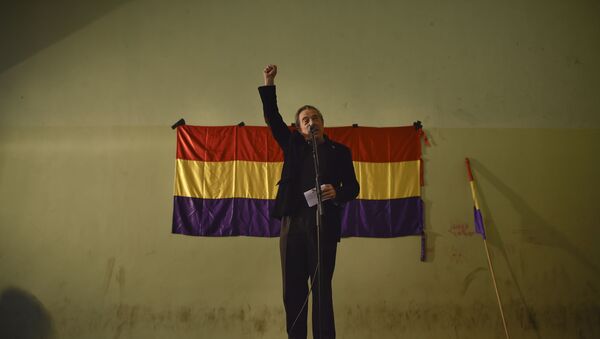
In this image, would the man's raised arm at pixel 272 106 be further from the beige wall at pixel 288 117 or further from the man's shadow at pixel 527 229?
the man's shadow at pixel 527 229

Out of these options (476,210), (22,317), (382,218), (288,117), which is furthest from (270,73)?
(22,317)

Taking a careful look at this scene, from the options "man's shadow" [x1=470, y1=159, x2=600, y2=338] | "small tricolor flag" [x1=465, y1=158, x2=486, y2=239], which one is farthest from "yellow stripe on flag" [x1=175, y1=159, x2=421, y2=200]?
"man's shadow" [x1=470, y1=159, x2=600, y2=338]

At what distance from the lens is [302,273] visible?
62.4 inches

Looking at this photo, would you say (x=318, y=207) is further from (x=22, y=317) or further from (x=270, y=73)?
(x=22, y=317)

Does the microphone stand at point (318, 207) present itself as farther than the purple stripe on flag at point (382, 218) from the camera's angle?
No

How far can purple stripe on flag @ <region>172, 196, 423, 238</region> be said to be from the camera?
262 cm

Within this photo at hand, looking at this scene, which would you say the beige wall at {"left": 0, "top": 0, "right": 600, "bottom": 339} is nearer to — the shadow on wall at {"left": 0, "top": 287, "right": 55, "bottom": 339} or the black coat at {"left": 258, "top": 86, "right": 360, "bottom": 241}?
the shadow on wall at {"left": 0, "top": 287, "right": 55, "bottom": 339}

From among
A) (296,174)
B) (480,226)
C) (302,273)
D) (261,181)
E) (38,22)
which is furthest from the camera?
(38,22)

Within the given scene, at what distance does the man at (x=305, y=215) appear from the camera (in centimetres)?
155

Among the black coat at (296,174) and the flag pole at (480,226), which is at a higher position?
the black coat at (296,174)

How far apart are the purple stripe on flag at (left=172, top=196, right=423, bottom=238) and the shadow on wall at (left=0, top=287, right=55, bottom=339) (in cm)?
117

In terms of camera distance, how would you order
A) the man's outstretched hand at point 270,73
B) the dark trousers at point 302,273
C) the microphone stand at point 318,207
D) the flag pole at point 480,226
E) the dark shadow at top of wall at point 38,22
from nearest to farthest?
1. the microphone stand at point 318,207
2. the dark trousers at point 302,273
3. the man's outstretched hand at point 270,73
4. the flag pole at point 480,226
5. the dark shadow at top of wall at point 38,22

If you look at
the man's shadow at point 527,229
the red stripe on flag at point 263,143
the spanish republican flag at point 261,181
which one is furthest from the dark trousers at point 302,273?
the man's shadow at point 527,229

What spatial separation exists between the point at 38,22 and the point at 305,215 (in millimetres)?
2975
